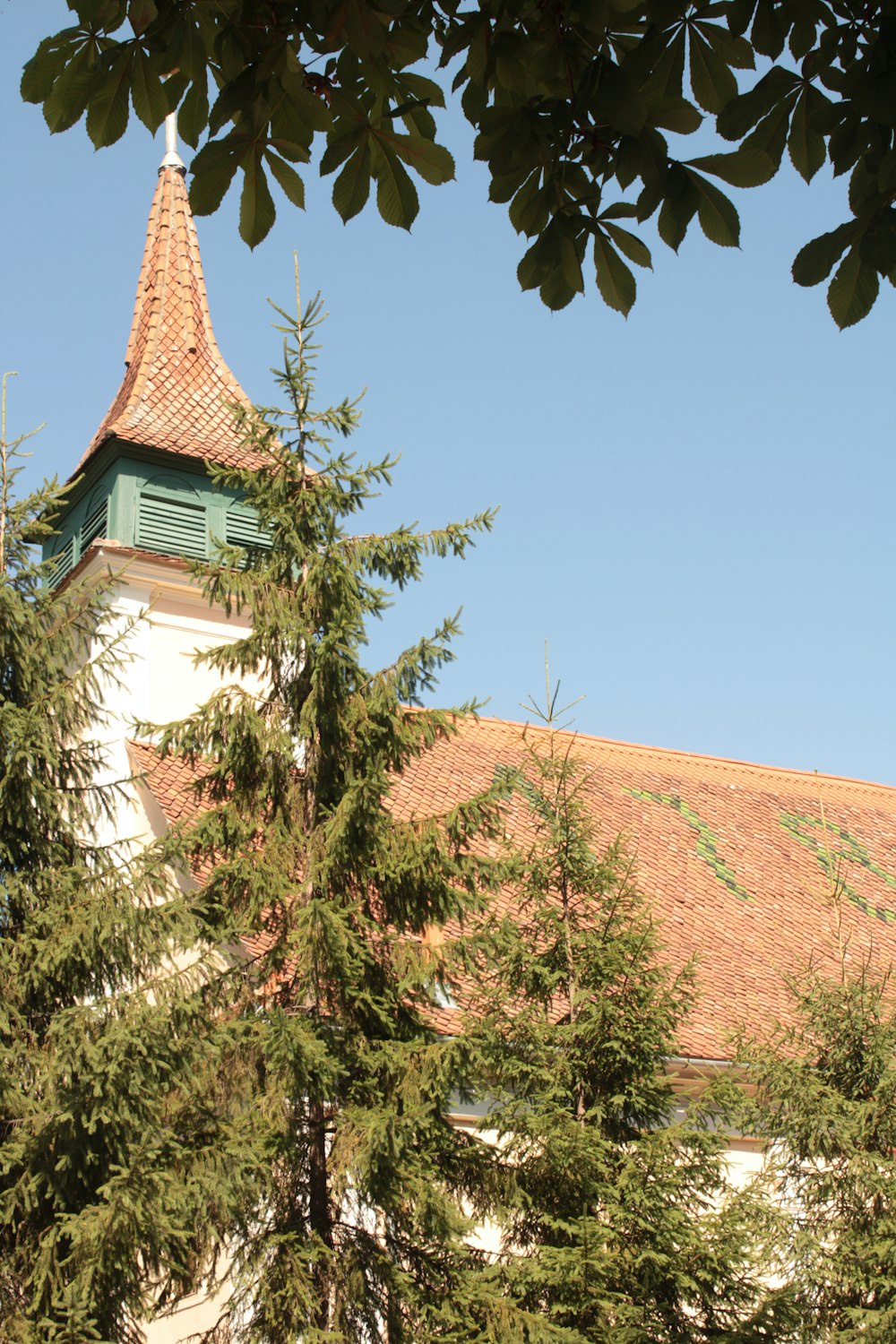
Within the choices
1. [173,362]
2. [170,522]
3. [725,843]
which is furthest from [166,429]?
[725,843]

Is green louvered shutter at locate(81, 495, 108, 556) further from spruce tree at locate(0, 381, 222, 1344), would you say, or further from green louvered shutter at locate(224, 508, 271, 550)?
spruce tree at locate(0, 381, 222, 1344)

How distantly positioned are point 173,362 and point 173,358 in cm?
9

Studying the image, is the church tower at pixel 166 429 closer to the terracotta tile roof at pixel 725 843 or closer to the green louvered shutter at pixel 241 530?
the green louvered shutter at pixel 241 530

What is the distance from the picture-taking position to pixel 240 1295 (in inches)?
347

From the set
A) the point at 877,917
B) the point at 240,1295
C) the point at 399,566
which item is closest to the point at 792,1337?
the point at 240,1295

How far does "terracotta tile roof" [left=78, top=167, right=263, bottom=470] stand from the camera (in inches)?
736

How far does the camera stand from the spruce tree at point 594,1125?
9578mm

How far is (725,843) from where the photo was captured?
20.5 meters

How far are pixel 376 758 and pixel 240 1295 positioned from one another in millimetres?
3313

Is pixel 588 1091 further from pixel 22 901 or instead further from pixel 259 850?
pixel 22 901

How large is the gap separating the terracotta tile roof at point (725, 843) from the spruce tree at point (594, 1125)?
3.88m

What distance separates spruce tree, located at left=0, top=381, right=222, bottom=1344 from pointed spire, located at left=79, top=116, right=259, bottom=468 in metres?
8.64

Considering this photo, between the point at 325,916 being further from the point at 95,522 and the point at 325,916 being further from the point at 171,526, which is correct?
the point at 95,522

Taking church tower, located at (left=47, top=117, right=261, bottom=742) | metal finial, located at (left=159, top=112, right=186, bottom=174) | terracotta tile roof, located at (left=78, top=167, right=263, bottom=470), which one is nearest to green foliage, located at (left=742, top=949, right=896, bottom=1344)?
church tower, located at (left=47, top=117, right=261, bottom=742)
